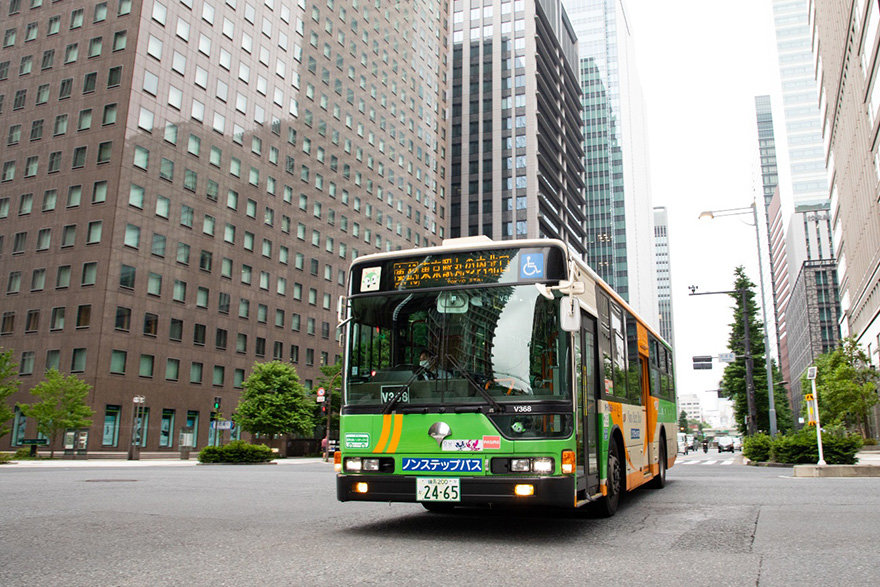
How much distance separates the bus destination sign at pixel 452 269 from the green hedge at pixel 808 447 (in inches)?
664

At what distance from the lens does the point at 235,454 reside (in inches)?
1375

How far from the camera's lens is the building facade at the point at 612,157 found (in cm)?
14750

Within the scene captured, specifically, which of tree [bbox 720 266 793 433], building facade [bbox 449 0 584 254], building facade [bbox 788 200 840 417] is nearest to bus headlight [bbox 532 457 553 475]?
tree [bbox 720 266 793 433]

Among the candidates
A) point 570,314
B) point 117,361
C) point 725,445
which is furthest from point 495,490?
point 725,445

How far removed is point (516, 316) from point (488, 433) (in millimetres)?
1278

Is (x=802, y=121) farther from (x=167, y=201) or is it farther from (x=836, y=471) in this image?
(x=836, y=471)

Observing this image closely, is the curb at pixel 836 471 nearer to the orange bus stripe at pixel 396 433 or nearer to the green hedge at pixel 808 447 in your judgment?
the green hedge at pixel 808 447

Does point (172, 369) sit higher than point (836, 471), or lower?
higher

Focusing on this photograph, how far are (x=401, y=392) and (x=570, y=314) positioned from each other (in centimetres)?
203

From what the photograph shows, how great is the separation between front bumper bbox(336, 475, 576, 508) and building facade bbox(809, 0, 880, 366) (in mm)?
42034

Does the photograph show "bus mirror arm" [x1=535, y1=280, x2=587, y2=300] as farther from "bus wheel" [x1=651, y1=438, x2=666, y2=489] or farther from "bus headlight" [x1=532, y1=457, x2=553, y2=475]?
"bus wheel" [x1=651, y1=438, x2=666, y2=489]

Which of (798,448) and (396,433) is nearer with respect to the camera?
(396,433)

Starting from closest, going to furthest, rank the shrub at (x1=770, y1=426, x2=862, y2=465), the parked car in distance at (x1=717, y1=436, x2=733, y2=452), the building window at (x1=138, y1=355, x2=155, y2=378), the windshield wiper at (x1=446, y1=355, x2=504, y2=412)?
the windshield wiper at (x1=446, y1=355, x2=504, y2=412) < the shrub at (x1=770, y1=426, x2=862, y2=465) < the building window at (x1=138, y1=355, x2=155, y2=378) < the parked car in distance at (x1=717, y1=436, x2=733, y2=452)

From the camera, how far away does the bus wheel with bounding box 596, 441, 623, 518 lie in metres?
9.22
